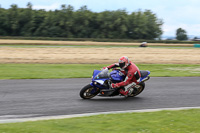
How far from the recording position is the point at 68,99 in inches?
401

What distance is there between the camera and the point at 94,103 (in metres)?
9.83

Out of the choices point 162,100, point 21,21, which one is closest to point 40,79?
point 162,100

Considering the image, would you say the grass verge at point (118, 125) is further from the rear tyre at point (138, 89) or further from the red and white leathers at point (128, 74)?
the rear tyre at point (138, 89)

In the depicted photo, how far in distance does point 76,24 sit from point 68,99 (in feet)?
230

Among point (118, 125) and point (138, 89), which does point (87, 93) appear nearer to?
point (138, 89)

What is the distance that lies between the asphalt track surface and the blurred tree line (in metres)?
61.0

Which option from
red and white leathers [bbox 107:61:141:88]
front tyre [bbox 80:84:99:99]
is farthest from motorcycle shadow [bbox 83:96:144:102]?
red and white leathers [bbox 107:61:141:88]

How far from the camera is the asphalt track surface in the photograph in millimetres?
8742

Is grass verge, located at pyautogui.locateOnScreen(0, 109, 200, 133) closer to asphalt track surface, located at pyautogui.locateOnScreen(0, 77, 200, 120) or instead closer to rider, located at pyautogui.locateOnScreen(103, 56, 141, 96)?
asphalt track surface, located at pyautogui.locateOnScreen(0, 77, 200, 120)

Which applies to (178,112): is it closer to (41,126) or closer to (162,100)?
(162,100)

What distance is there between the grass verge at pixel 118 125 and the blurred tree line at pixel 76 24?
6655 cm

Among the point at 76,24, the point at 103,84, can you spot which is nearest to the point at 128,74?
the point at 103,84

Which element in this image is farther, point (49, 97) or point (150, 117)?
point (49, 97)

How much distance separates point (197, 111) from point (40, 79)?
8.21 metres
